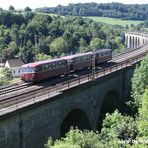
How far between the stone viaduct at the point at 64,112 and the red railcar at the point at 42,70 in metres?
6.53

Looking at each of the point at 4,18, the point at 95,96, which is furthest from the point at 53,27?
the point at 95,96

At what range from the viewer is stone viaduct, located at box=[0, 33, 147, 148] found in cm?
3731

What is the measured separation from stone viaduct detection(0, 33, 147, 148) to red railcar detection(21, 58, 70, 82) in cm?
653

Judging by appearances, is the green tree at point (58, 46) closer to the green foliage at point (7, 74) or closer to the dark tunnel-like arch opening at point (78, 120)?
the green foliage at point (7, 74)

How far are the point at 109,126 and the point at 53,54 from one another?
4458 inches

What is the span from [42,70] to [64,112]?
38.8ft

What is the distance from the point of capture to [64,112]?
150 feet

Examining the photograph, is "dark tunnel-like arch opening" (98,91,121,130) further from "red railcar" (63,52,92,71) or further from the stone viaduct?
"red railcar" (63,52,92,71)

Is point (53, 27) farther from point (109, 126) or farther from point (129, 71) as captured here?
point (109, 126)

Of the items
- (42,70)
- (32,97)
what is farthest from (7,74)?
(32,97)

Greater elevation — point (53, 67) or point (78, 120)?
point (53, 67)

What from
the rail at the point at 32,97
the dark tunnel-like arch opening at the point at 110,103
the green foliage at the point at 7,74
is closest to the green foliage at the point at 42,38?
the green foliage at the point at 7,74

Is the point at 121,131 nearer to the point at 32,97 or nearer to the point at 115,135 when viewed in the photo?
the point at 115,135

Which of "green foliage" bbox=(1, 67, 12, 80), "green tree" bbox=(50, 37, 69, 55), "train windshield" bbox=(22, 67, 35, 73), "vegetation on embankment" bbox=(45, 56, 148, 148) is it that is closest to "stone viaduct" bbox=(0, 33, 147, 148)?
"vegetation on embankment" bbox=(45, 56, 148, 148)
